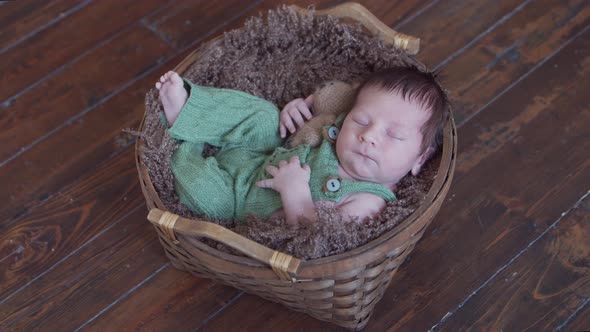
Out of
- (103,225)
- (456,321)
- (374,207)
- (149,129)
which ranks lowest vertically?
(456,321)

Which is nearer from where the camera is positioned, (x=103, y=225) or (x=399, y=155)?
(x=399, y=155)

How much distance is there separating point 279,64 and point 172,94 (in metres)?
0.30

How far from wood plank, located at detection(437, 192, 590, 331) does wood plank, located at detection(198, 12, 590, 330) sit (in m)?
0.03

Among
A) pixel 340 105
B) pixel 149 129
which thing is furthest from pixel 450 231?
pixel 149 129

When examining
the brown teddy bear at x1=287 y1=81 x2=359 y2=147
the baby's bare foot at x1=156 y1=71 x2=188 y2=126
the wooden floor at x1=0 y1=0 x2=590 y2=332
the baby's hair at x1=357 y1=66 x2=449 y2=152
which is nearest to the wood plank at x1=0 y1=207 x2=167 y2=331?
the wooden floor at x1=0 y1=0 x2=590 y2=332

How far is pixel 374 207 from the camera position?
1.03m

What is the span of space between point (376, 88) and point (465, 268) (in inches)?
16.9

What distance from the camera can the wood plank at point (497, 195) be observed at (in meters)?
1.14

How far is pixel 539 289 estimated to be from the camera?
1.13m

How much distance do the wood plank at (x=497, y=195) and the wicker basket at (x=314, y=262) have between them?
4.0 inches

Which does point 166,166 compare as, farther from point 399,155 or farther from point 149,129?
point 399,155

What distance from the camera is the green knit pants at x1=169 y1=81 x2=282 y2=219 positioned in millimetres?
1079

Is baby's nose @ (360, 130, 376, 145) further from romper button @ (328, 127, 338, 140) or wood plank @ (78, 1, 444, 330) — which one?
wood plank @ (78, 1, 444, 330)

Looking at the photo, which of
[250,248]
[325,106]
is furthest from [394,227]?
[325,106]
